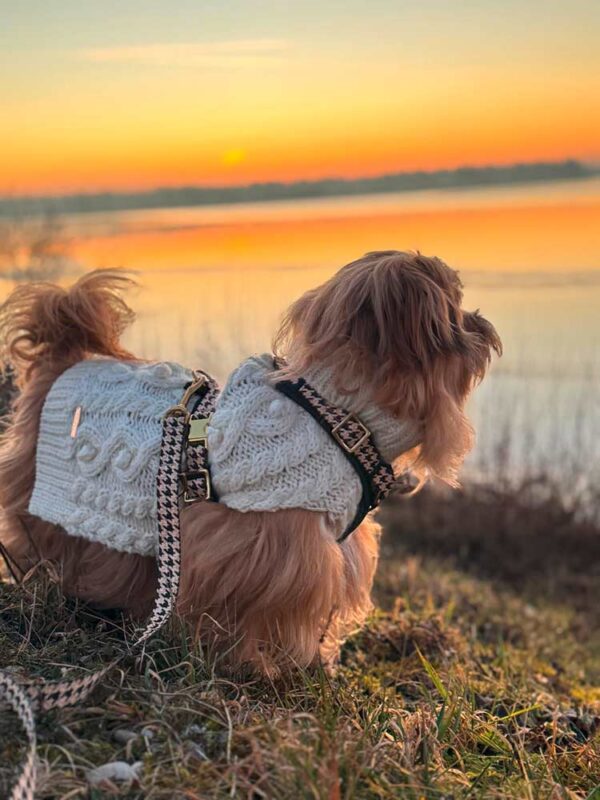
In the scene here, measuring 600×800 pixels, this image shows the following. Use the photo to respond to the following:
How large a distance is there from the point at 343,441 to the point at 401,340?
41 cm

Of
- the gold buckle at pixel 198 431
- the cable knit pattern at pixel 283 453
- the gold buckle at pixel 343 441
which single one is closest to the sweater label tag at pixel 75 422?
the gold buckle at pixel 198 431

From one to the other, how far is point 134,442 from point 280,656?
3.24ft

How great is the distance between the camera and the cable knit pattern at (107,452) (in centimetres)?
355

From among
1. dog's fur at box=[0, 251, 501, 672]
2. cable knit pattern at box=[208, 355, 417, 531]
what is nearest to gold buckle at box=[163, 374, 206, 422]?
cable knit pattern at box=[208, 355, 417, 531]

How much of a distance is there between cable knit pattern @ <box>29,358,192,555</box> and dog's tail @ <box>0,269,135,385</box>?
0.23 meters

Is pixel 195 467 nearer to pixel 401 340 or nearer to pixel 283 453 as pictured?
pixel 283 453

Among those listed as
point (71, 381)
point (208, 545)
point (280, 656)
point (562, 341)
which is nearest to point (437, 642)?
point (280, 656)

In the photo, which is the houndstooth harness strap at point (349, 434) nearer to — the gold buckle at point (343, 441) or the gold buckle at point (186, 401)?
the gold buckle at point (343, 441)

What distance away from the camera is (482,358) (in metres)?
3.33

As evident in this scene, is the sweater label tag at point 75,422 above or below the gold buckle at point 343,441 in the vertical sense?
below

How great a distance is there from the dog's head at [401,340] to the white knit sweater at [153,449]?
82 millimetres

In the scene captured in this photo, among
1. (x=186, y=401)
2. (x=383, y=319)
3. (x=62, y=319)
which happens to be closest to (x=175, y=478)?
(x=186, y=401)

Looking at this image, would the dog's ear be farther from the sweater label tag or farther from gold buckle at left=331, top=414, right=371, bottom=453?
the sweater label tag

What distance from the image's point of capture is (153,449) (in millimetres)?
3512
